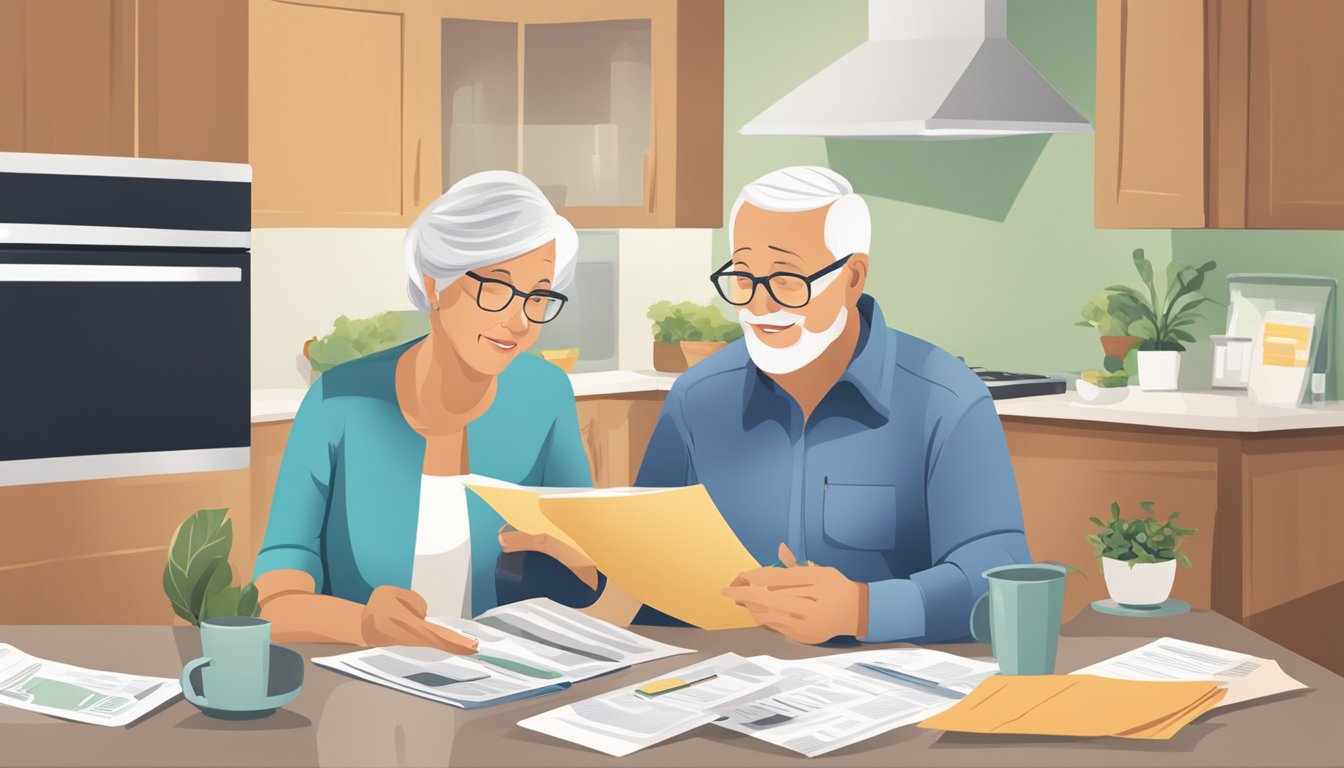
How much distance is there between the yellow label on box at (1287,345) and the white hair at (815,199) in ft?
7.42

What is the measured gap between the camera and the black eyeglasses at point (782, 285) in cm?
202

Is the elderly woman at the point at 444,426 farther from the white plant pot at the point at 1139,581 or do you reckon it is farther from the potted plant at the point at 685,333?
the potted plant at the point at 685,333

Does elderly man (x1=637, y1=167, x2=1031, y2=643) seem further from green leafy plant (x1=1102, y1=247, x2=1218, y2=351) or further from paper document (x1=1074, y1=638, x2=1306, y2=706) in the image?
green leafy plant (x1=1102, y1=247, x2=1218, y2=351)

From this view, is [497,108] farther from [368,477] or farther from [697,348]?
[368,477]

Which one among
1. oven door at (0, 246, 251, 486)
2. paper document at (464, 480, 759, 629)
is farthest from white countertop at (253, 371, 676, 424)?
paper document at (464, 480, 759, 629)

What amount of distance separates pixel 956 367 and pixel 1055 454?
186cm

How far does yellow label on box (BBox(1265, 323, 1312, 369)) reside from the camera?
384 cm

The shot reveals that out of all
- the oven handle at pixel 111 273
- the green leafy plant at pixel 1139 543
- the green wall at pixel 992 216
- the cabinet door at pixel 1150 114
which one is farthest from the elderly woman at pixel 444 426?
the green wall at pixel 992 216

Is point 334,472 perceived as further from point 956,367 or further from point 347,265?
point 347,265

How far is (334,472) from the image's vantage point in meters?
2.13

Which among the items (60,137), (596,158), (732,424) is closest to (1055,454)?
(596,158)

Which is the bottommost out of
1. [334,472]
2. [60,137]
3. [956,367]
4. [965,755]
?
[965,755]

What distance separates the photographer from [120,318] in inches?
97.4

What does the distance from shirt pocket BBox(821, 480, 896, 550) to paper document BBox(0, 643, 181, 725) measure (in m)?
0.93
